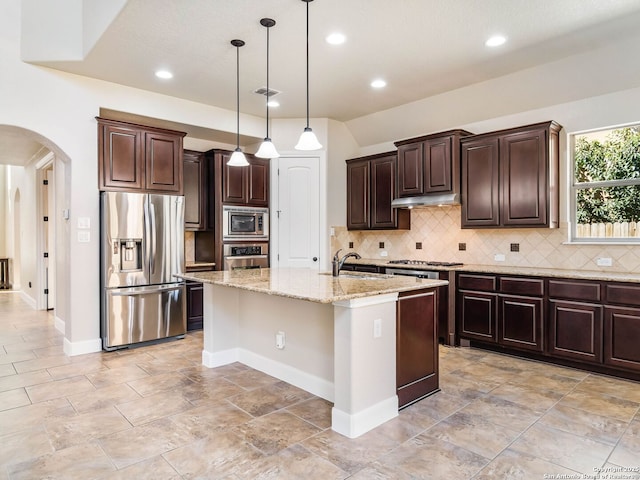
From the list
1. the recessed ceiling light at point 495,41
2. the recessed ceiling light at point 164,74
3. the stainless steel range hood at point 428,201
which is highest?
the recessed ceiling light at point 164,74

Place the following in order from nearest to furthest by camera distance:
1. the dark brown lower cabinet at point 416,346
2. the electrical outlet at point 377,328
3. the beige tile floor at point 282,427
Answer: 1. the beige tile floor at point 282,427
2. the electrical outlet at point 377,328
3. the dark brown lower cabinet at point 416,346

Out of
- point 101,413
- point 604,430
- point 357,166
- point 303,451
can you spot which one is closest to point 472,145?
point 357,166

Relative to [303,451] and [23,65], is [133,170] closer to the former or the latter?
[23,65]

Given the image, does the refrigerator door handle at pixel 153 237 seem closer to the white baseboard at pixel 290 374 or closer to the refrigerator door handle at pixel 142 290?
the refrigerator door handle at pixel 142 290

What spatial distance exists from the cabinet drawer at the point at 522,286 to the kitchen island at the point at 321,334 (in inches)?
53.1

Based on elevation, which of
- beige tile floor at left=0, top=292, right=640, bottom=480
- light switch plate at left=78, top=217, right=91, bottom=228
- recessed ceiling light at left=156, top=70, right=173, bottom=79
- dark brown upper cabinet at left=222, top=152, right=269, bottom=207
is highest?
recessed ceiling light at left=156, top=70, right=173, bottom=79

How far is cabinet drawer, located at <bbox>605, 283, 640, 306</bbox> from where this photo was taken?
335 centimetres

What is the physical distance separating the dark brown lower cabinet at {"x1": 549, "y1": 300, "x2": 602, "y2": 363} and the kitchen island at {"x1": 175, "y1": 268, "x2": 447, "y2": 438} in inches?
58.3

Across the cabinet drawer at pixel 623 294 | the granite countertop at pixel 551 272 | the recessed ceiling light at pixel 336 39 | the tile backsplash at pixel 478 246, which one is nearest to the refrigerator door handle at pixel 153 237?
the tile backsplash at pixel 478 246

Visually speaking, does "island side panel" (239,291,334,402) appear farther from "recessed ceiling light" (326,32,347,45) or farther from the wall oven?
"recessed ceiling light" (326,32,347,45)

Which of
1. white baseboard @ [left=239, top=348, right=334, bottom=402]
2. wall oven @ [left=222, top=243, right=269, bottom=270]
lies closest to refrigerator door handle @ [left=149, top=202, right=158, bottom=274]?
wall oven @ [left=222, top=243, right=269, bottom=270]

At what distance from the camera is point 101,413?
2850 mm

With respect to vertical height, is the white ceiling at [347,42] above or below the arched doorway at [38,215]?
above

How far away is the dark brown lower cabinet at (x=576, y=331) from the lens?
11.6 feet
